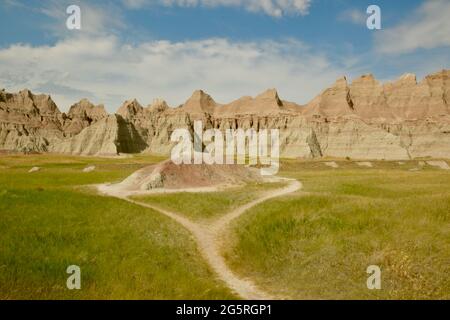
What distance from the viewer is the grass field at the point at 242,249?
12.9 m

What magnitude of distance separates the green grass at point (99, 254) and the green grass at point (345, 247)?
2.81 m

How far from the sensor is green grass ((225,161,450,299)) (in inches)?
529

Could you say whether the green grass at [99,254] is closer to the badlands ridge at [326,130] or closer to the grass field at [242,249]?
the grass field at [242,249]

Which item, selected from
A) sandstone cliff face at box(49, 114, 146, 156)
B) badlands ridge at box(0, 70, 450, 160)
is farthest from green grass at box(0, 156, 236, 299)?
sandstone cliff face at box(49, 114, 146, 156)

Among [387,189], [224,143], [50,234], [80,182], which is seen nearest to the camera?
[50,234]

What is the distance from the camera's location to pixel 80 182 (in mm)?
46156

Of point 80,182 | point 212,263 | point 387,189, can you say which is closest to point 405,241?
point 212,263

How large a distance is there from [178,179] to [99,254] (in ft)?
77.3

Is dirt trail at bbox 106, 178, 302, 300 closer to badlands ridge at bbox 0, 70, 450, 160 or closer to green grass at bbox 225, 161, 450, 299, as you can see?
green grass at bbox 225, 161, 450, 299

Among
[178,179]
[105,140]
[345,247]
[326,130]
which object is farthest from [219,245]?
[326,130]

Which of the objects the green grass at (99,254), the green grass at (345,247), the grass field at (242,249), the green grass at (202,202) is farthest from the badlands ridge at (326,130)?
the green grass at (99,254)

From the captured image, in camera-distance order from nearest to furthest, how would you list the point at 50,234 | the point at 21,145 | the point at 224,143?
the point at 50,234
the point at 21,145
the point at 224,143
